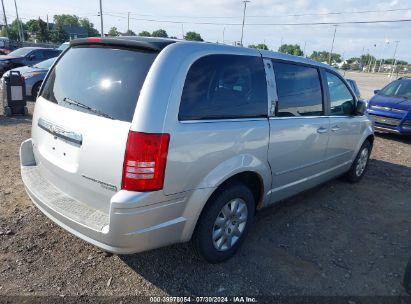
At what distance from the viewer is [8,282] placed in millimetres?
2822

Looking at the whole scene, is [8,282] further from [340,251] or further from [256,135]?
[340,251]

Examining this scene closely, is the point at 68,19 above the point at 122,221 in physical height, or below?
above

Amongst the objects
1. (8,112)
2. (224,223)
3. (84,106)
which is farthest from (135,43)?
(8,112)

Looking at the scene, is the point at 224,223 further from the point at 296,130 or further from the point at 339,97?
the point at 339,97

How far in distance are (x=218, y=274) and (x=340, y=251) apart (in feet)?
4.46

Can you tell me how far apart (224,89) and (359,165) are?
360cm

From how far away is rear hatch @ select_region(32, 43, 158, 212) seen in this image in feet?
8.09

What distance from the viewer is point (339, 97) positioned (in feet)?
15.3

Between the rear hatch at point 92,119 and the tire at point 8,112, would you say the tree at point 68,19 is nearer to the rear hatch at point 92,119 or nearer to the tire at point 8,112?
the tire at point 8,112

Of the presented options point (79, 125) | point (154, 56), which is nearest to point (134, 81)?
point (154, 56)

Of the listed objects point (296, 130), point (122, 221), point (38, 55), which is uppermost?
point (296, 130)

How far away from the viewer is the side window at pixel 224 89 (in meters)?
2.66

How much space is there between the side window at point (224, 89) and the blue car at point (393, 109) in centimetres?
722

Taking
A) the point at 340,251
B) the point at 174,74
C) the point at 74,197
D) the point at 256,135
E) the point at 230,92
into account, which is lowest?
the point at 340,251
